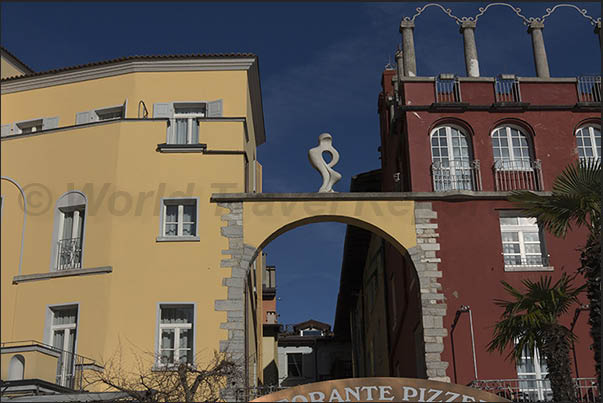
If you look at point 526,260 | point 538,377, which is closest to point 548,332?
point 538,377

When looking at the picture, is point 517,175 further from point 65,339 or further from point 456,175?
point 65,339

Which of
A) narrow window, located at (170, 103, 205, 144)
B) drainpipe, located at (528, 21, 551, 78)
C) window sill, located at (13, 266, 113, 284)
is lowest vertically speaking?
window sill, located at (13, 266, 113, 284)

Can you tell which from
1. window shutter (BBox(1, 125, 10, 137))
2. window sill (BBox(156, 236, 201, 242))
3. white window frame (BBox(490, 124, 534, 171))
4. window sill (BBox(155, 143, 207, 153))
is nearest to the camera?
window sill (BBox(156, 236, 201, 242))

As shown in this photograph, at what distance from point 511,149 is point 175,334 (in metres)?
10.6

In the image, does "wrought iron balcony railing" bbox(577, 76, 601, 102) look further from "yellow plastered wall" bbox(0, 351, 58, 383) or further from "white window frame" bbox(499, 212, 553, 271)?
"yellow plastered wall" bbox(0, 351, 58, 383)

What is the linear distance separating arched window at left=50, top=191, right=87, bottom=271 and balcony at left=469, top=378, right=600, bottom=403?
10.7 meters

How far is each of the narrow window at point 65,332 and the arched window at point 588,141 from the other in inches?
572

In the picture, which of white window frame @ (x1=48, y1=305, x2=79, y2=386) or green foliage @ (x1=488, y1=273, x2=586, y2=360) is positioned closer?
green foliage @ (x1=488, y1=273, x2=586, y2=360)

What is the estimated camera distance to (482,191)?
988 inches

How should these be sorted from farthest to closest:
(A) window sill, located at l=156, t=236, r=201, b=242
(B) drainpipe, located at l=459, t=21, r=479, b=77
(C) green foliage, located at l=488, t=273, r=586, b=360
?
(B) drainpipe, located at l=459, t=21, r=479, b=77, (A) window sill, located at l=156, t=236, r=201, b=242, (C) green foliage, located at l=488, t=273, r=586, b=360

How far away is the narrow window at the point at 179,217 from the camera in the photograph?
80.8 feet

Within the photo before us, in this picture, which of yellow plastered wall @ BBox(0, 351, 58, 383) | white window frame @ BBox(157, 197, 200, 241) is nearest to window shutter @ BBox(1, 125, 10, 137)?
white window frame @ BBox(157, 197, 200, 241)

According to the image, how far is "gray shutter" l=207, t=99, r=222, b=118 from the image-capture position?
2595 centimetres

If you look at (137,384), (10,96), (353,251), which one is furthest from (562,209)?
(353,251)
